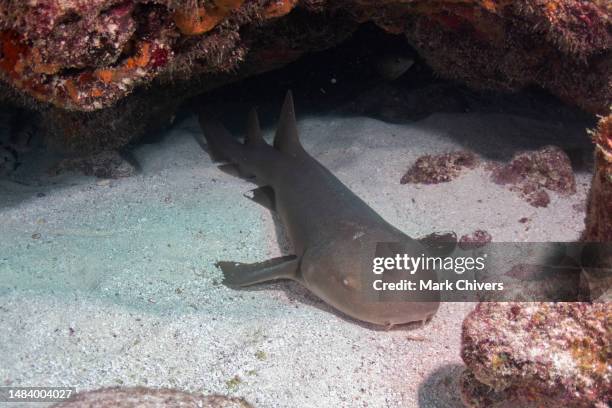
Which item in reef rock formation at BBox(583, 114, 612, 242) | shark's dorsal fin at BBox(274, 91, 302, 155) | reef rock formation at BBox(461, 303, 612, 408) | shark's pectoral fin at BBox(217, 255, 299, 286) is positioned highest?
reef rock formation at BBox(583, 114, 612, 242)

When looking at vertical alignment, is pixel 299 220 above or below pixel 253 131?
above

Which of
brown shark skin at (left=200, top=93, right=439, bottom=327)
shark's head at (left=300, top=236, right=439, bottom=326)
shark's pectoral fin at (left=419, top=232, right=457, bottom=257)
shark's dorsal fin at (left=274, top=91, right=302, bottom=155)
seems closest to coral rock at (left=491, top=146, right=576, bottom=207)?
shark's pectoral fin at (left=419, top=232, right=457, bottom=257)

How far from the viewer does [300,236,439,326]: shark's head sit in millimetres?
3135

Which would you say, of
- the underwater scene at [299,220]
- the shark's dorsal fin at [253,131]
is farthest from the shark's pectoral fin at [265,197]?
the shark's dorsal fin at [253,131]

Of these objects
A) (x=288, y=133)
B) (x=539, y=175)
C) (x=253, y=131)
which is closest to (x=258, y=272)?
(x=288, y=133)

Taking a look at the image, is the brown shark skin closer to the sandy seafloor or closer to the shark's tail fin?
the shark's tail fin

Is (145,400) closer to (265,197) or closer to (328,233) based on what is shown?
(328,233)

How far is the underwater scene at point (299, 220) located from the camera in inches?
98.7

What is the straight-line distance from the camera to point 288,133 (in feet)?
17.0

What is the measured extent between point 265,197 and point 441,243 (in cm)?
189

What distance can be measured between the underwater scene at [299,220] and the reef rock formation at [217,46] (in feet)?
0.06

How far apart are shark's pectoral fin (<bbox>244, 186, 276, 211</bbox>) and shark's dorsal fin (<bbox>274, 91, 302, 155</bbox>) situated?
1.63ft

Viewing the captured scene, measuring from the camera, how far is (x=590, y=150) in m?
5.47

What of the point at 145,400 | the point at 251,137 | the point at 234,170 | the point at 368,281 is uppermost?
the point at 145,400
